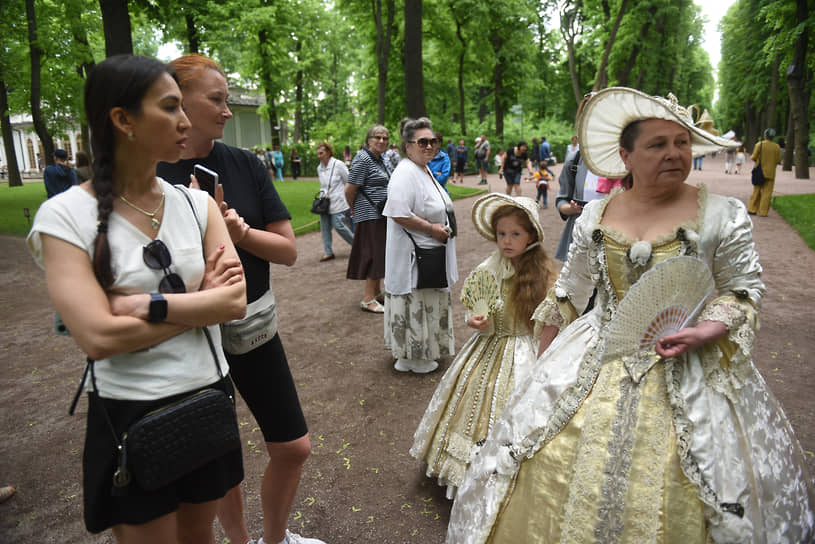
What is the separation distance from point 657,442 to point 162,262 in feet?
5.55

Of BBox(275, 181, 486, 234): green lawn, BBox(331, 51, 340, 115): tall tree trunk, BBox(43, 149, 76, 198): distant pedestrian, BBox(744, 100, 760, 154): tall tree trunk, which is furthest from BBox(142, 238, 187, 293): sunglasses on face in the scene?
BBox(331, 51, 340, 115): tall tree trunk

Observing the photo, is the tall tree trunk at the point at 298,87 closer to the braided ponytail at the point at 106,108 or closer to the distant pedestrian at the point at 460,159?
the distant pedestrian at the point at 460,159

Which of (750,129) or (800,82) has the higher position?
(800,82)

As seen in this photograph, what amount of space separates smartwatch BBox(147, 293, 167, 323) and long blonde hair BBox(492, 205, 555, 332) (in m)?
2.14

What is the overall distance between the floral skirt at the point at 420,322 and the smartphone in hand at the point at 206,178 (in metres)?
2.84

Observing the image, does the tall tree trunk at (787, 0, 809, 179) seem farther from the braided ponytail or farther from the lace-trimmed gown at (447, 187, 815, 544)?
the braided ponytail

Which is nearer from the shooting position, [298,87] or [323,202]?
[323,202]

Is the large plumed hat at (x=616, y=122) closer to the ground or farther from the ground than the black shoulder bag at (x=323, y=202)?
farther from the ground

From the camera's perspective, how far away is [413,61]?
12328 mm

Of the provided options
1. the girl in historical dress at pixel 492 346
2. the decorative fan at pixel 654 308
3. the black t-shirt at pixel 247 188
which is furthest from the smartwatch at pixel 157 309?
the girl in historical dress at pixel 492 346

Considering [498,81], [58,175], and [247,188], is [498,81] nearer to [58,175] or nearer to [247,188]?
[58,175]

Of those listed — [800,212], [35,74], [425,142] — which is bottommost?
[800,212]

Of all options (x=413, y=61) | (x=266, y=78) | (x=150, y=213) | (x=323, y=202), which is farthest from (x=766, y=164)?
(x=266, y=78)

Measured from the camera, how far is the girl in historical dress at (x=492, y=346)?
3.05 meters
